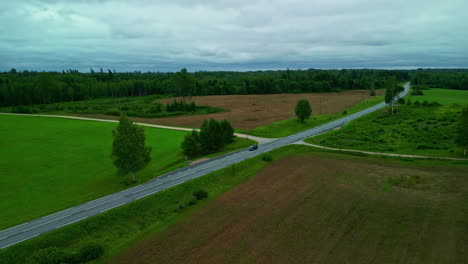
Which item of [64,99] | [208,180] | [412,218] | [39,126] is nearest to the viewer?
[412,218]

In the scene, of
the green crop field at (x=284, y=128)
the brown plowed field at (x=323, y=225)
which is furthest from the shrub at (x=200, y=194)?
the green crop field at (x=284, y=128)

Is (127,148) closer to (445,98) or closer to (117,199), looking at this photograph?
(117,199)

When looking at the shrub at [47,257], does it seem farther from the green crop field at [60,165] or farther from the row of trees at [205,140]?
the row of trees at [205,140]

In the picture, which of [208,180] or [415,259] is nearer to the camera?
[415,259]

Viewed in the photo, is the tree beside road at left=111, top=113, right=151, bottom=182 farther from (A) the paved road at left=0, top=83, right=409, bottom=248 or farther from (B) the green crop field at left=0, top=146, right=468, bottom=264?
(B) the green crop field at left=0, top=146, right=468, bottom=264

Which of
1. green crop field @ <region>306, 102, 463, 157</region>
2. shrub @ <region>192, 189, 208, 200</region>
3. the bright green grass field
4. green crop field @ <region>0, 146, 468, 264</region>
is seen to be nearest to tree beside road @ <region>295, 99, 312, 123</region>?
green crop field @ <region>306, 102, 463, 157</region>

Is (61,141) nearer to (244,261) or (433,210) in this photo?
(244,261)

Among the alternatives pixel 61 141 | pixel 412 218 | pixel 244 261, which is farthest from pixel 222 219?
pixel 61 141

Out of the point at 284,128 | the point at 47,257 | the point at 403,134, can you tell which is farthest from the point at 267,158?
the point at 403,134
